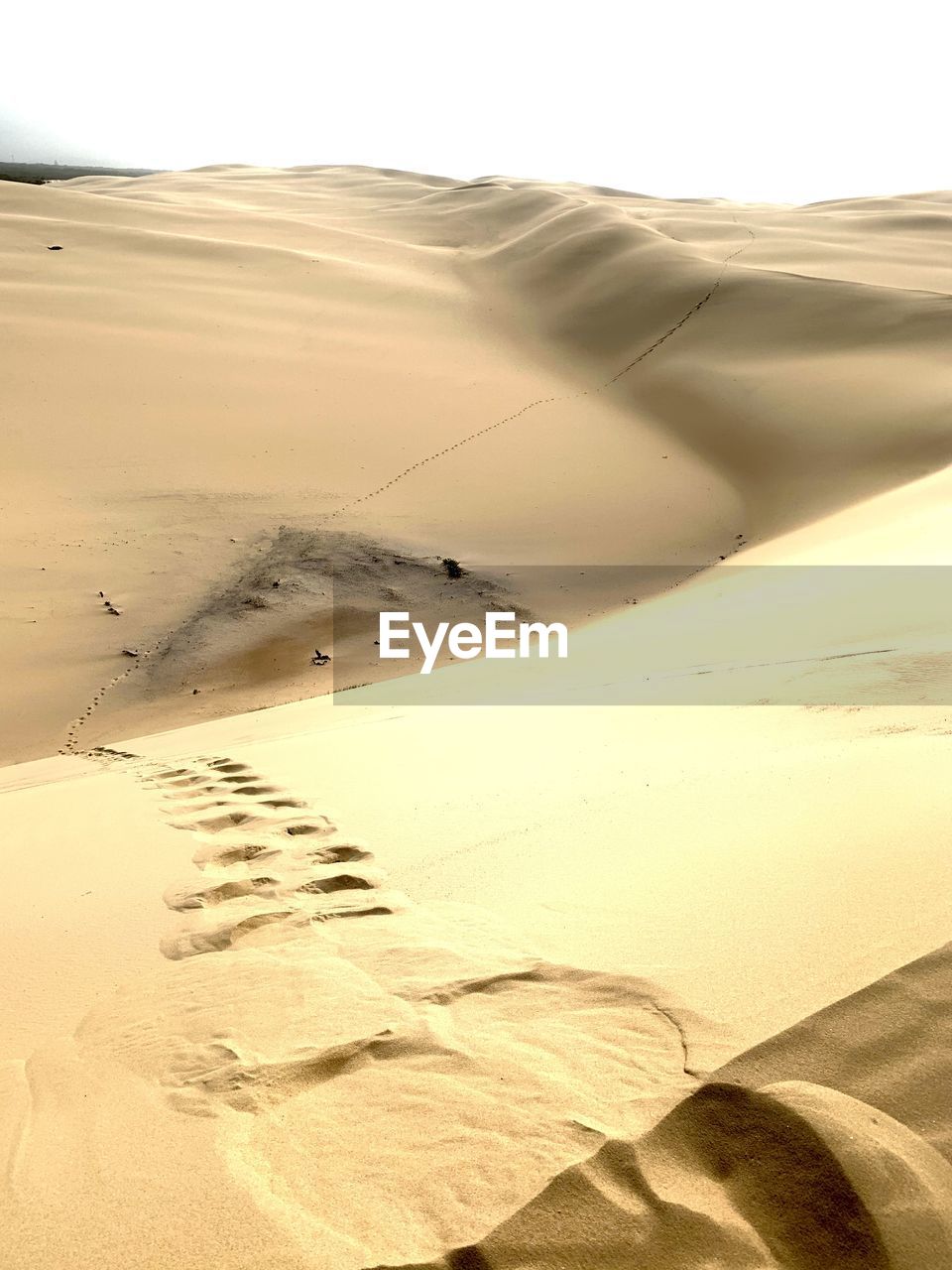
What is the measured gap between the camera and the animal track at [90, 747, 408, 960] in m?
2.70

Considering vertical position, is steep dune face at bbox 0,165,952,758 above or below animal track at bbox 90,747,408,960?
above

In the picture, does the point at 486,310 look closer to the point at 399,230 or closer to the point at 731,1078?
the point at 399,230

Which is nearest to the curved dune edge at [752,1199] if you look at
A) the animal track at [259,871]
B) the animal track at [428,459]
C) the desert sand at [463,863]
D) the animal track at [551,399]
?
the desert sand at [463,863]

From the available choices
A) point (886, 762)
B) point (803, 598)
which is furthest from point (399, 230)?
point (886, 762)

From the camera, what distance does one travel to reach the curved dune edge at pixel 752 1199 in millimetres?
1371

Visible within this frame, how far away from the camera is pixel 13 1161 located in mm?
1742

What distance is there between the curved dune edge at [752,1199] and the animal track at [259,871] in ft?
4.09

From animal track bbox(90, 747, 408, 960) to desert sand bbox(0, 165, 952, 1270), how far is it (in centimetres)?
2

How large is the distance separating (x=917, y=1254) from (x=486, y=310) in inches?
757

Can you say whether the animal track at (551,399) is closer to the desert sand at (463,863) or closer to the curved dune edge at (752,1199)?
the desert sand at (463,863)

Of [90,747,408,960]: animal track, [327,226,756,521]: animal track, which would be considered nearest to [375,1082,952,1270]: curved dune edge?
[90,747,408,960]: animal track

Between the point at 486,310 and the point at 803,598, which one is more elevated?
the point at 486,310

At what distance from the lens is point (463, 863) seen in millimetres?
2883

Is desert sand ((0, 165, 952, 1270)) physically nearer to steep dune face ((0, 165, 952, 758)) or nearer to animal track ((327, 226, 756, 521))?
steep dune face ((0, 165, 952, 758))
